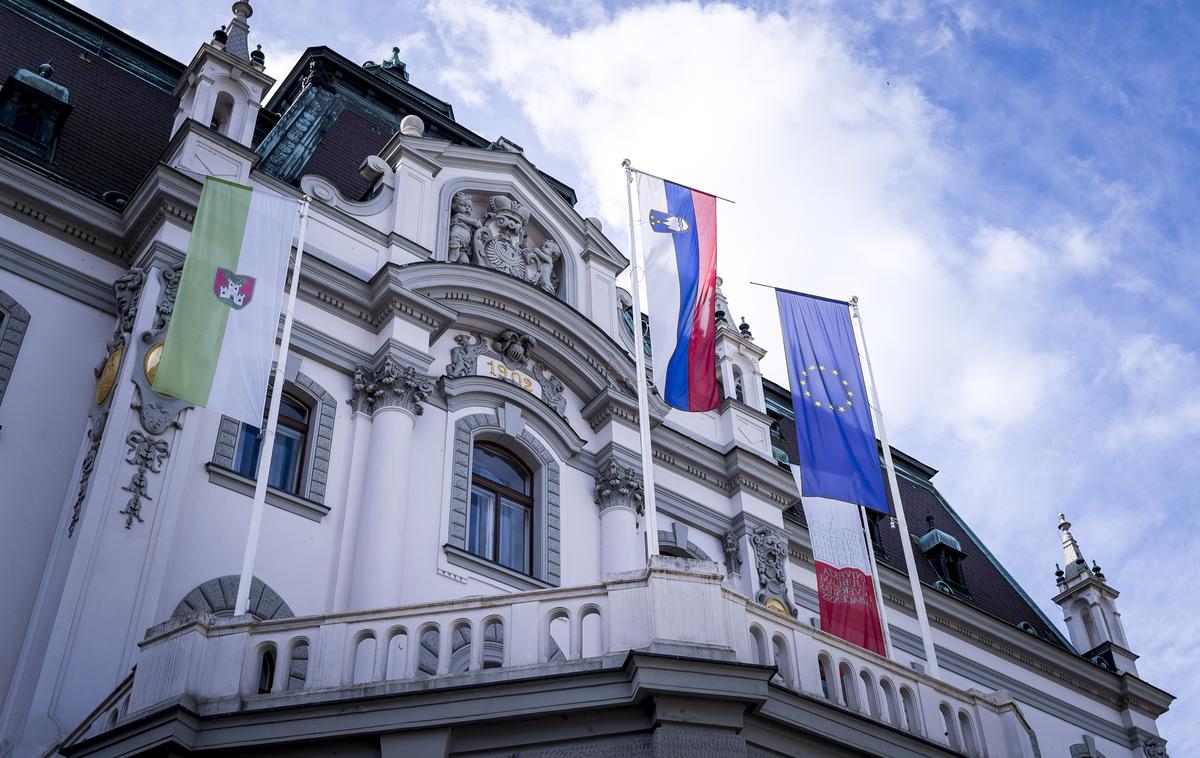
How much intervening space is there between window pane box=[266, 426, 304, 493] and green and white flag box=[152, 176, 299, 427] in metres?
2.72

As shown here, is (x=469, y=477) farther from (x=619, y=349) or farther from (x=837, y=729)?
(x=837, y=729)

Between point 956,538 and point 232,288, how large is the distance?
2263 centimetres

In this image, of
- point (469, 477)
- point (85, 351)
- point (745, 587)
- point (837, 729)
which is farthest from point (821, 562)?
point (85, 351)

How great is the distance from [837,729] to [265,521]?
8.15 meters

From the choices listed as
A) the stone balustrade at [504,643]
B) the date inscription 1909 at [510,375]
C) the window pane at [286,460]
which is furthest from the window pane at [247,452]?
the stone balustrade at [504,643]

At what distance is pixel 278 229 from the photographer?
1708cm

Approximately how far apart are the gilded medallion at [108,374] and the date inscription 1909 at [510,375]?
19.9 feet

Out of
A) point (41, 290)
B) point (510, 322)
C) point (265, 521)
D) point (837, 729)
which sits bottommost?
point (837, 729)

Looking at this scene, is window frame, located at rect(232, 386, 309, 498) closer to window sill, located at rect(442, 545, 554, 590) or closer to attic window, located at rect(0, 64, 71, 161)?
window sill, located at rect(442, 545, 554, 590)

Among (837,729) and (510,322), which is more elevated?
(510,322)

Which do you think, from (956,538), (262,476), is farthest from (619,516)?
(956,538)

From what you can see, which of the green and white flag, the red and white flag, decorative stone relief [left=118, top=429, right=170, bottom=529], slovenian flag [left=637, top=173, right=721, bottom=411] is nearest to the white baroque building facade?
decorative stone relief [left=118, top=429, right=170, bottom=529]

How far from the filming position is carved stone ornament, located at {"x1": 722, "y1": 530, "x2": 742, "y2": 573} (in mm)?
22844

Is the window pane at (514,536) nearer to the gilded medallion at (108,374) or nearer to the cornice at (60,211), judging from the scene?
the gilded medallion at (108,374)
